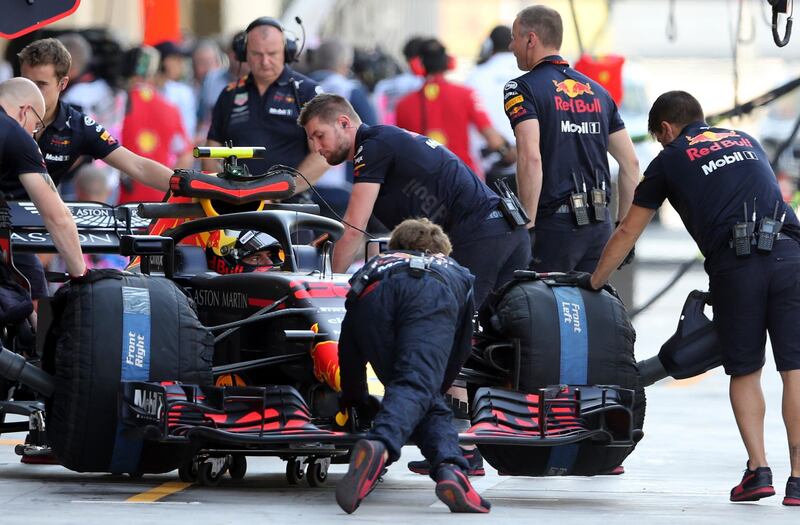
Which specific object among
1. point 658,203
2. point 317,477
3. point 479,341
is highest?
point 658,203

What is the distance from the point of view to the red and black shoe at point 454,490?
7480 mm

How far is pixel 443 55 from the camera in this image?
1612 centimetres

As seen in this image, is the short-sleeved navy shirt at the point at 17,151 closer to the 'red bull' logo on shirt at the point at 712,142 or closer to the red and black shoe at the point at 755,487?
the 'red bull' logo on shirt at the point at 712,142

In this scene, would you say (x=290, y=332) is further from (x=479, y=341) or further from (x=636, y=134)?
(x=636, y=134)

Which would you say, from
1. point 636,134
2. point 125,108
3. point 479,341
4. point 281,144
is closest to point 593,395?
point 479,341

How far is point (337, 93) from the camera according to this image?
14555 mm

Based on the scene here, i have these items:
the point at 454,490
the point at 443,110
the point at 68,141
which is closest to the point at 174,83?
the point at 443,110

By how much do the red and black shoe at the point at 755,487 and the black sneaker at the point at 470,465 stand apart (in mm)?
1228

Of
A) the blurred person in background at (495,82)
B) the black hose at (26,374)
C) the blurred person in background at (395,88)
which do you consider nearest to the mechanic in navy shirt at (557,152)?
the black hose at (26,374)

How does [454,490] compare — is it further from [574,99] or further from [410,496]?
[574,99]

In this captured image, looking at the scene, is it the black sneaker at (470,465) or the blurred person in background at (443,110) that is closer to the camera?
the black sneaker at (470,465)

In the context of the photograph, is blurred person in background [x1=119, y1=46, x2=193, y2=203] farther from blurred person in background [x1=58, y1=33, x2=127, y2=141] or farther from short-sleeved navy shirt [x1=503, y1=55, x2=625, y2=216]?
short-sleeved navy shirt [x1=503, y1=55, x2=625, y2=216]

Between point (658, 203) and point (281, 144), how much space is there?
350 centimetres

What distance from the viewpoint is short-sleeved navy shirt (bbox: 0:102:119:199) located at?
1027 centimetres
